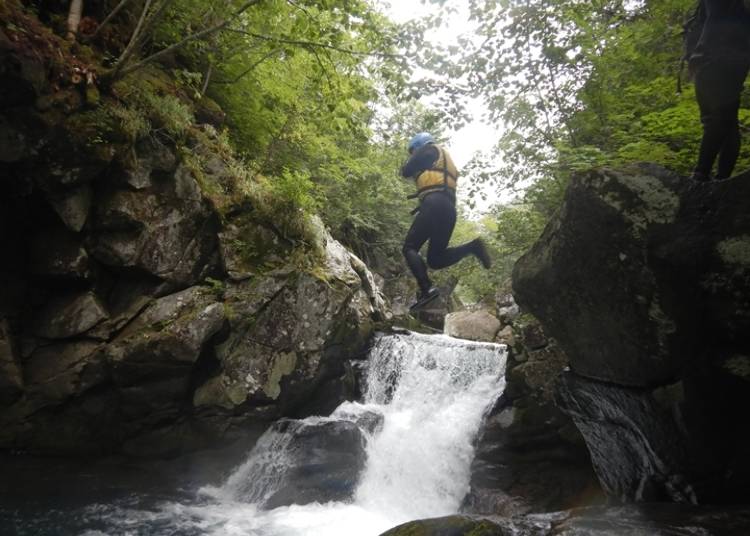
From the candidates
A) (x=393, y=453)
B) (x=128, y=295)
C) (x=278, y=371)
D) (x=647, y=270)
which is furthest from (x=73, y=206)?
(x=647, y=270)

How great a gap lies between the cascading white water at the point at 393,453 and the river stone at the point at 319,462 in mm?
59

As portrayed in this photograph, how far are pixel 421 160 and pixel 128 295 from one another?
213 inches

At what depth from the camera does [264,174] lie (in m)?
9.75

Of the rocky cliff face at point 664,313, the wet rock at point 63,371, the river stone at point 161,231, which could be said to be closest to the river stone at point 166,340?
the wet rock at point 63,371

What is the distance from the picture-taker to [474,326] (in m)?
13.4

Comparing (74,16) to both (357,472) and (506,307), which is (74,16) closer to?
(357,472)

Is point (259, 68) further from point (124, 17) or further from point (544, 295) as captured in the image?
point (544, 295)

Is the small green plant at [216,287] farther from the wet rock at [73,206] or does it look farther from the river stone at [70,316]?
the wet rock at [73,206]

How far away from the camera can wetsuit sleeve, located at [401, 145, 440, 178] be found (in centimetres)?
588

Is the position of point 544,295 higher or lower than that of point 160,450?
higher

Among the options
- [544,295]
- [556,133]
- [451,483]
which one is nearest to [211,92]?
[556,133]

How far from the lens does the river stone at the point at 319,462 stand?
661cm

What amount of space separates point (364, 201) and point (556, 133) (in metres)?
8.51

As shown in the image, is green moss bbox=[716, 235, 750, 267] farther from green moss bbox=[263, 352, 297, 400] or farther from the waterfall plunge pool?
green moss bbox=[263, 352, 297, 400]
